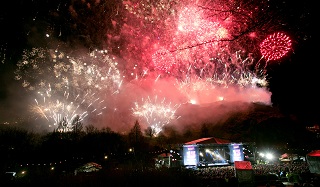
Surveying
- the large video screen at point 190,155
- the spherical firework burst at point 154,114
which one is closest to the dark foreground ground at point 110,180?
the large video screen at point 190,155

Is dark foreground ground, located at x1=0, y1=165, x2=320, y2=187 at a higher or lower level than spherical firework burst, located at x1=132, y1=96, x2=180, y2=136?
lower

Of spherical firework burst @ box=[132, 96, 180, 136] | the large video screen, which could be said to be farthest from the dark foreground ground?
spherical firework burst @ box=[132, 96, 180, 136]

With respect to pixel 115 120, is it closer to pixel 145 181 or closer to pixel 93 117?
pixel 93 117

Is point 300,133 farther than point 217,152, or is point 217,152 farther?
point 300,133

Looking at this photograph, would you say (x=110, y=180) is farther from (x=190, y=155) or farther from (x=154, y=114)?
(x=154, y=114)

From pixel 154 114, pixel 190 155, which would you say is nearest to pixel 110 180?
pixel 190 155

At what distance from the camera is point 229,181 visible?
436 inches

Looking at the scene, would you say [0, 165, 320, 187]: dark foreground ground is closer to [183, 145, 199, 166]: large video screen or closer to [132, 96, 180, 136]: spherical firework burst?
[183, 145, 199, 166]: large video screen

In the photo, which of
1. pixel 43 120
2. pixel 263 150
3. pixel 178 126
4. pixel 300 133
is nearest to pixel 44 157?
pixel 43 120

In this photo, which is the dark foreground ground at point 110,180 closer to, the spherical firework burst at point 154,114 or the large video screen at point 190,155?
the large video screen at point 190,155

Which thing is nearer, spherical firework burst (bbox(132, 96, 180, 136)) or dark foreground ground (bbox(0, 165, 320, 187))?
dark foreground ground (bbox(0, 165, 320, 187))

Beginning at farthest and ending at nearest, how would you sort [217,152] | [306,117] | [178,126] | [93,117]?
1. [178,126]
2. [93,117]
3. [217,152]
4. [306,117]

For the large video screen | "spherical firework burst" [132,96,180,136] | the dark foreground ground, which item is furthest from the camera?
"spherical firework burst" [132,96,180,136]

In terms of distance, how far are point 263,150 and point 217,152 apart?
7883 millimetres
